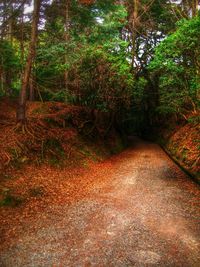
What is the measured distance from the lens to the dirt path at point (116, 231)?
5.75 metres

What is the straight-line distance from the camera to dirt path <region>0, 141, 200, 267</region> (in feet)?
18.9

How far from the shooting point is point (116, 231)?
7.02 meters

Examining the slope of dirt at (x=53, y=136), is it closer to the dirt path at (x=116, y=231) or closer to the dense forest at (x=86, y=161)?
the dense forest at (x=86, y=161)

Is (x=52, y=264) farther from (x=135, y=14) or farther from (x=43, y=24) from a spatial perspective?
(x=135, y=14)

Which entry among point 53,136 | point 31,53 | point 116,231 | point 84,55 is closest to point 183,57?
point 84,55

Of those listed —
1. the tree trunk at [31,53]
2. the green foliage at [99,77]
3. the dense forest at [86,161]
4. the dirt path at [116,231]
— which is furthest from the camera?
the green foliage at [99,77]

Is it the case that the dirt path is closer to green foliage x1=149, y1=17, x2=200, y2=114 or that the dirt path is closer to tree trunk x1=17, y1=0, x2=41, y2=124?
tree trunk x1=17, y1=0, x2=41, y2=124

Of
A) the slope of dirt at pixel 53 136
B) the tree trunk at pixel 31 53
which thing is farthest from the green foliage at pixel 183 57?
the slope of dirt at pixel 53 136

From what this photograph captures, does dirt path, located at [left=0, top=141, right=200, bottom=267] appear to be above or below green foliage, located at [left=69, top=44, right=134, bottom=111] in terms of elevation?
below

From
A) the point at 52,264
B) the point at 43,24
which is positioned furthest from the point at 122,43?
the point at 52,264

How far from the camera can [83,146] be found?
16.6m

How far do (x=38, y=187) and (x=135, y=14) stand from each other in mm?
21389

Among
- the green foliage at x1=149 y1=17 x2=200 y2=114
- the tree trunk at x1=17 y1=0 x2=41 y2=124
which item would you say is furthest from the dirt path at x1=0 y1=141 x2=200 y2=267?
→ the green foliage at x1=149 y1=17 x2=200 y2=114

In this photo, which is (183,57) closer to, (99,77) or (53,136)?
(99,77)
